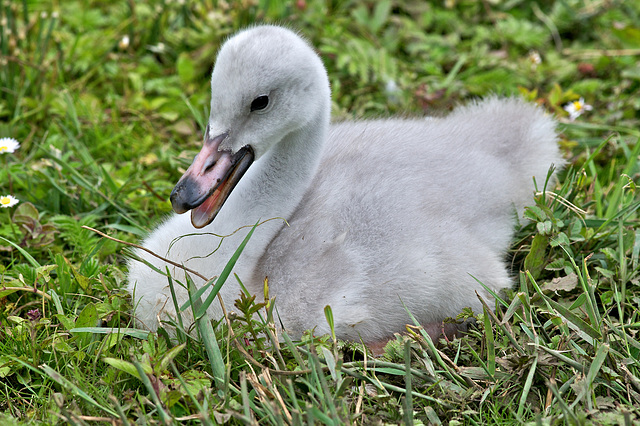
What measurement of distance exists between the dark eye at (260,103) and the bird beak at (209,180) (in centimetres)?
14

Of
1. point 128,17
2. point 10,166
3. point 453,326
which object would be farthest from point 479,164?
point 128,17

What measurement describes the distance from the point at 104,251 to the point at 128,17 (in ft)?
6.76

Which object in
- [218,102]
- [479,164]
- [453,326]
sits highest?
[218,102]

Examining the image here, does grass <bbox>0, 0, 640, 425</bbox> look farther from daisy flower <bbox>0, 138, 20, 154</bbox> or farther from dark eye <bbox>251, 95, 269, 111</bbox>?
dark eye <bbox>251, 95, 269, 111</bbox>

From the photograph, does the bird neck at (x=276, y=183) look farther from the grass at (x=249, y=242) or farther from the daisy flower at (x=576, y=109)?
the daisy flower at (x=576, y=109)

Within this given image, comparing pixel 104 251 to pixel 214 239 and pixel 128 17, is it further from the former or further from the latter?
pixel 128 17

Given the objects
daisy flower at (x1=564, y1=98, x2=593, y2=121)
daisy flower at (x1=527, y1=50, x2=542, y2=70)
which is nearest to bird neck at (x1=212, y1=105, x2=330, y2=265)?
daisy flower at (x1=564, y1=98, x2=593, y2=121)

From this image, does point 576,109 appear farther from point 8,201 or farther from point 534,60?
point 8,201

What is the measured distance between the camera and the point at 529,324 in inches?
93.6

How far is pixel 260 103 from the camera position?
232 centimetres

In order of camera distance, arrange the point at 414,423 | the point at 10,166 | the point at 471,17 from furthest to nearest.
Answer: the point at 471,17
the point at 10,166
the point at 414,423

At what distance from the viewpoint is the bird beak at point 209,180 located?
2.23 m

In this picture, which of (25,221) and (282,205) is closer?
(282,205)

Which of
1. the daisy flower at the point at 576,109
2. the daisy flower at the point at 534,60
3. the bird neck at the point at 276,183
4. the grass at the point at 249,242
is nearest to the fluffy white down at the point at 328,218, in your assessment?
the bird neck at the point at 276,183
